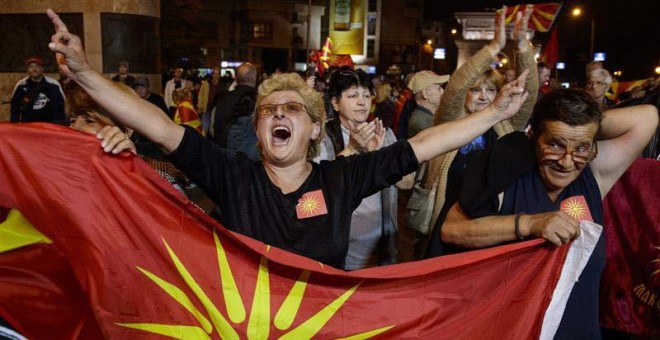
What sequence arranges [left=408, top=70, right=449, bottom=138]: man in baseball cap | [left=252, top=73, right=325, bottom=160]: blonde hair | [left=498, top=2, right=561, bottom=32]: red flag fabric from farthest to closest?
[left=498, top=2, right=561, bottom=32]: red flag fabric
[left=408, top=70, right=449, bottom=138]: man in baseball cap
[left=252, top=73, right=325, bottom=160]: blonde hair

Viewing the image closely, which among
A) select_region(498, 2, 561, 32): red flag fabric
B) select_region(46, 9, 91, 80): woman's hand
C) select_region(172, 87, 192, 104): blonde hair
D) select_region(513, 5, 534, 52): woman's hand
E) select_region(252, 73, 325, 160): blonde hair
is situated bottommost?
select_region(172, 87, 192, 104): blonde hair

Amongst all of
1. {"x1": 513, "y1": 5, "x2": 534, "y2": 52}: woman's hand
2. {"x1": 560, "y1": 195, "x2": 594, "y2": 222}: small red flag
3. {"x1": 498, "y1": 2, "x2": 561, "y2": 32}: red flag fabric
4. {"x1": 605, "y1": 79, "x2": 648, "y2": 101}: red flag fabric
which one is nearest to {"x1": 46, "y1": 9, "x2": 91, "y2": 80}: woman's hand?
{"x1": 560, "y1": 195, "x2": 594, "y2": 222}: small red flag

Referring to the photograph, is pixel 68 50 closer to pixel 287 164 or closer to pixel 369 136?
pixel 287 164

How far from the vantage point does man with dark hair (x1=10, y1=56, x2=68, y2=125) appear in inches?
392

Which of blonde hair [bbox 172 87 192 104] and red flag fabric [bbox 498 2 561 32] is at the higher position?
red flag fabric [bbox 498 2 561 32]

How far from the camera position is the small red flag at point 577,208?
2.75m

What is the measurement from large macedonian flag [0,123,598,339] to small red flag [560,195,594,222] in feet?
0.60

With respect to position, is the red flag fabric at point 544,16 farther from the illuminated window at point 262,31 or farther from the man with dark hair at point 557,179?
the illuminated window at point 262,31

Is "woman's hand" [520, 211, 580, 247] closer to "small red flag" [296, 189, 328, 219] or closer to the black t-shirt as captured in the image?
the black t-shirt

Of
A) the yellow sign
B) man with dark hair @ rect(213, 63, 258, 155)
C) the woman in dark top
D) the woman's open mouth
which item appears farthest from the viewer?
the yellow sign

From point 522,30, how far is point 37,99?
28.4ft

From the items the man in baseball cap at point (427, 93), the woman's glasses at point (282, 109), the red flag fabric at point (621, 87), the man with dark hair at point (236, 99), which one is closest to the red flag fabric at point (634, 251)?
the woman's glasses at point (282, 109)

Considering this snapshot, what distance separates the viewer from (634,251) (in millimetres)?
3373

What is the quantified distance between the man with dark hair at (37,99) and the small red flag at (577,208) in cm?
895
